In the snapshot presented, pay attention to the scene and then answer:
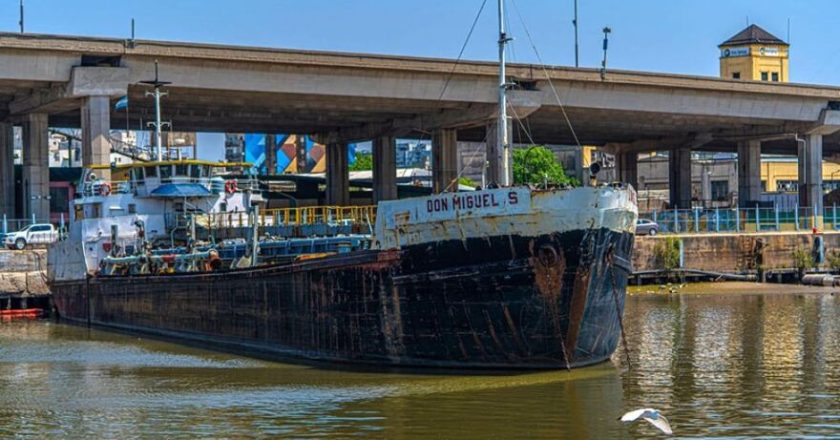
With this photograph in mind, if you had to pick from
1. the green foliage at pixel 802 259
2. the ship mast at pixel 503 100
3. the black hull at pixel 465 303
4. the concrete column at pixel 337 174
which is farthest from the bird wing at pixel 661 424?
the concrete column at pixel 337 174

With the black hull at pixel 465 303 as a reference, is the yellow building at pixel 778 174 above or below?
above

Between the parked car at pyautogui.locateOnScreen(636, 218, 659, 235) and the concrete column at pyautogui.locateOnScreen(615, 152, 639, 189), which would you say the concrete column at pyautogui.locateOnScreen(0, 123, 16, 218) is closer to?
the parked car at pyautogui.locateOnScreen(636, 218, 659, 235)

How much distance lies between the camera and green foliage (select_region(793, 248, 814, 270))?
217 feet

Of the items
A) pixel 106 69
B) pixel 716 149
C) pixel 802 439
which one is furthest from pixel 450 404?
pixel 716 149

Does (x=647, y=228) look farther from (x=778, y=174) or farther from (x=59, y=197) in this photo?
(x=778, y=174)

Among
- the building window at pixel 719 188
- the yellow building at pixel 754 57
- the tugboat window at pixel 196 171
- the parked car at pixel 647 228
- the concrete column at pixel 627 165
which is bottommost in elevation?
the parked car at pixel 647 228

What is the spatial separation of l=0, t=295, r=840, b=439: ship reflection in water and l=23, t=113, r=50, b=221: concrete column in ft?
87.6

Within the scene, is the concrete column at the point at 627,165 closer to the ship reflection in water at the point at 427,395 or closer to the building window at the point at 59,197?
the building window at the point at 59,197

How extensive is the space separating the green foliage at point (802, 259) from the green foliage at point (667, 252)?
21.3 ft

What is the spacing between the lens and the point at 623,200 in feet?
100

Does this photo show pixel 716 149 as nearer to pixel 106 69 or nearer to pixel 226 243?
pixel 106 69

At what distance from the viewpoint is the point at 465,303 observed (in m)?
30.2

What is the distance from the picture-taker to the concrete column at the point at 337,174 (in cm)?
8638

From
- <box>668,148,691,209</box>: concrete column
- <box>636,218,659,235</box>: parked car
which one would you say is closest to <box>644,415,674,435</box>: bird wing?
<box>636,218,659,235</box>: parked car
